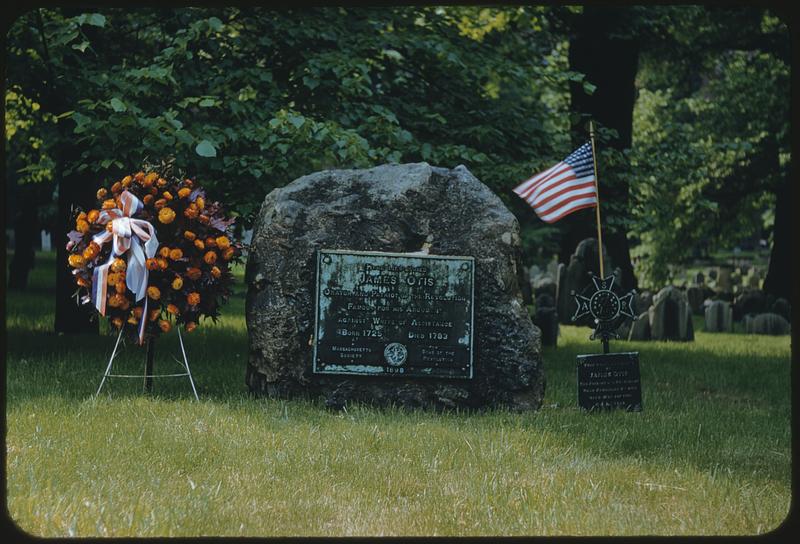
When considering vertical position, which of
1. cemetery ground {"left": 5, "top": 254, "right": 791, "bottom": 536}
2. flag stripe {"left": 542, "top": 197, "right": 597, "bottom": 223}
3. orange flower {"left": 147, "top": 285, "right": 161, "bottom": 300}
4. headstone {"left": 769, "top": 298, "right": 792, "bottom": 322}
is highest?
flag stripe {"left": 542, "top": 197, "right": 597, "bottom": 223}

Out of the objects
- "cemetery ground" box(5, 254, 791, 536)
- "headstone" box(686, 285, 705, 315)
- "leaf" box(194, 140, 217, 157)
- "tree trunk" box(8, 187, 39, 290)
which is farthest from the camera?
"headstone" box(686, 285, 705, 315)

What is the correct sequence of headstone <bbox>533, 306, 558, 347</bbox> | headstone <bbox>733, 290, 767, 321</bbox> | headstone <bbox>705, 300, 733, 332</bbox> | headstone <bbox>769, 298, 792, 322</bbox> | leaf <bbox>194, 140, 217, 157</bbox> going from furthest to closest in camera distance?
1. headstone <bbox>733, 290, 767, 321</bbox>
2. headstone <bbox>769, 298, 792, 322</bbox>
3. headstone <bbox>705, 300, 733, 332</bbox>
4. headstone <bbox>533, 306, 558, 347</bbox>
5. leaf <bbox>194, 140, 217, 157</bbox>

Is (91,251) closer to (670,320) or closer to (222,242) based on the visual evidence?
(222,242)

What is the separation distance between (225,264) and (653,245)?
893 inches

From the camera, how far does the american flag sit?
9.11 metres

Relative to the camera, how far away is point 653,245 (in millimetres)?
29203

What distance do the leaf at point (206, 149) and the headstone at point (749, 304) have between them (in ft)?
52.2

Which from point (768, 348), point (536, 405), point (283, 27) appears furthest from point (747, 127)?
point (536, 405)

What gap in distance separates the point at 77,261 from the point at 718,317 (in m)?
14.6

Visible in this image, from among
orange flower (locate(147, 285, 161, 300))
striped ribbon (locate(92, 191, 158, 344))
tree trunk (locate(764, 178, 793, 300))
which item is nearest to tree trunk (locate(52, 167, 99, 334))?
striped ribbon (locate(92, 191, 158, 344))

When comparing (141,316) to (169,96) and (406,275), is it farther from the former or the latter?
(169,96)

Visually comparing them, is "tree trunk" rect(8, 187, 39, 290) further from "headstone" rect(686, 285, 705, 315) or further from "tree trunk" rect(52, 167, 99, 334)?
"headstone" rect(686, 285, 705, 315)

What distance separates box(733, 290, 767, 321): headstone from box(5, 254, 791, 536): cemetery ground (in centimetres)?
1211

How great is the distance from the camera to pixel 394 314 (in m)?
8.47
